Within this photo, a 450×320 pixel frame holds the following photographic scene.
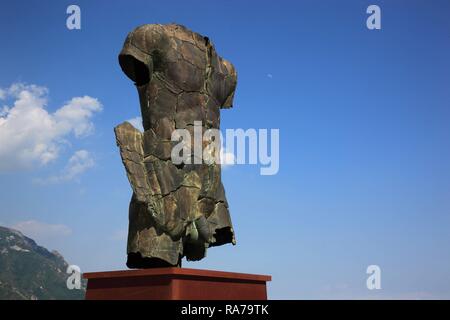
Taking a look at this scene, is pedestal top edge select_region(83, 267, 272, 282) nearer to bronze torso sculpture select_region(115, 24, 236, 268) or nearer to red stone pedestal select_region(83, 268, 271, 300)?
red stone pedestal select_region(83, 268, 271, 300)

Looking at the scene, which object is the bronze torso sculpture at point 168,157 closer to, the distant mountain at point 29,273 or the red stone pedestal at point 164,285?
the red stone pedestal at point 164,285

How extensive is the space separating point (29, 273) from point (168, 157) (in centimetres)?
5704

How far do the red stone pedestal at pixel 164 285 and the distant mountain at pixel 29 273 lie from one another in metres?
44.3

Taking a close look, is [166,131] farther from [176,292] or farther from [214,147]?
[176,292]

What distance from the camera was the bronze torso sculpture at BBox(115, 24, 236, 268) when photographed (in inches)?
201

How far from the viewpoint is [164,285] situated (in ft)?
14.9

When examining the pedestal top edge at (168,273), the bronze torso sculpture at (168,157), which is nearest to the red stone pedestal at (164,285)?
the pedestal top edge at (168,273)

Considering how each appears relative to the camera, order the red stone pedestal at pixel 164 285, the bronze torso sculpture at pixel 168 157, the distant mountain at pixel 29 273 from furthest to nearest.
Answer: the distant mountain at pixel 29 273
the bronze torso sculpture at pixel 168 157
the red stone pedestal at pixel 164 285

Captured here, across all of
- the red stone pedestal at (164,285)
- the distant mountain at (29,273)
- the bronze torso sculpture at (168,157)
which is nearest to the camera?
the red stone pedestal at (164,285)

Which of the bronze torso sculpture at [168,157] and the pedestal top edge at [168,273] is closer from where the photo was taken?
the pedestal top edge at [168,273]

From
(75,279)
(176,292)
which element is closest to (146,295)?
(176,292)

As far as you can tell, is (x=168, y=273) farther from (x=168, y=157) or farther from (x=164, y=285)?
(x=168, y=157)

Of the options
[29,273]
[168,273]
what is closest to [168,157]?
[168,273]

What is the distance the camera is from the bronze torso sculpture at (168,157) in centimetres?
511
